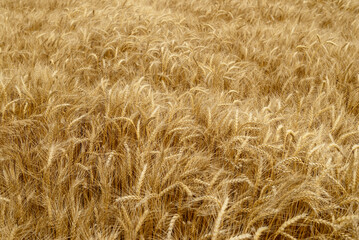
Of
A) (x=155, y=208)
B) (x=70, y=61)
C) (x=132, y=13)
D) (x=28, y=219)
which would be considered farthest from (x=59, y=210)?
(x=132, y=13)

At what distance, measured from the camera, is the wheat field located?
96 cm

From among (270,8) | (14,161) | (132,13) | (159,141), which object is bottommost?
(14,161)

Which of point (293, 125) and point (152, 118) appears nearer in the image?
point (152, 118)

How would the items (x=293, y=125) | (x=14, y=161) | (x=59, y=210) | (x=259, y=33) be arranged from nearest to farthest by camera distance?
(x=59, y=210) < (x=14, y=161) < (x=293, y=125) < (x=259, y=33)

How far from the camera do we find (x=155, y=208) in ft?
3.22

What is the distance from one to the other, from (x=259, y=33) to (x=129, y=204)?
3.03m

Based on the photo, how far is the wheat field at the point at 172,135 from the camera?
96cm

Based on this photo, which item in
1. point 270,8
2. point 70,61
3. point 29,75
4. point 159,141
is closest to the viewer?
point 159,141

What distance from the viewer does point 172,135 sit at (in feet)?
4.53

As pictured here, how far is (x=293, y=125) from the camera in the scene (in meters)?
1.51

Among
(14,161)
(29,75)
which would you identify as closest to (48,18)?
(29,75)

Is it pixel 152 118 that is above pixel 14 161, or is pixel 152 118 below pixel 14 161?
above

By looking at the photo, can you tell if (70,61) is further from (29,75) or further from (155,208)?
(155,208)

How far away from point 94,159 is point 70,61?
4.18 feet
